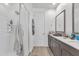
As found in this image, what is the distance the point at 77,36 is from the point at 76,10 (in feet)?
2.46

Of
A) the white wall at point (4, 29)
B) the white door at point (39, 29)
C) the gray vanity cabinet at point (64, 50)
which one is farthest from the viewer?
the white door at point (39, 29)

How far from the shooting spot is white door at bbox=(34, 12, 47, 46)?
6.16m

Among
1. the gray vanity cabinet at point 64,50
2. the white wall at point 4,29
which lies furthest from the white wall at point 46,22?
the white wall at point 4,29

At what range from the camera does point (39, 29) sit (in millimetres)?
6227

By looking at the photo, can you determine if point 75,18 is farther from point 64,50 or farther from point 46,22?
point 46,22

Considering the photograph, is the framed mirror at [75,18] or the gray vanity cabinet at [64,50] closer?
the gray vanity cabinet at [64,50]

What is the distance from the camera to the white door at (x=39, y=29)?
6160mm

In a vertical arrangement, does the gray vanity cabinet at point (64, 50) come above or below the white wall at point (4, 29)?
below

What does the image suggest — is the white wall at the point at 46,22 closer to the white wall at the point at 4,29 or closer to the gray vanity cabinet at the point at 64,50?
the gray vanity cabinet at the point at 64,50

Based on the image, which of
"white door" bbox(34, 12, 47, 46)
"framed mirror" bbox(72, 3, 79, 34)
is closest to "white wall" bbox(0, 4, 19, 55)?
"framed mirror" bbox(72, 3, 79, 34)

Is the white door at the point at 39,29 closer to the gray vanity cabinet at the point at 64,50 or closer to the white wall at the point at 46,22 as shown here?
the white wall at the point at 46,22

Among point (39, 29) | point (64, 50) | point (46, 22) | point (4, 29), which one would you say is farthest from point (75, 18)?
point (39, 29)

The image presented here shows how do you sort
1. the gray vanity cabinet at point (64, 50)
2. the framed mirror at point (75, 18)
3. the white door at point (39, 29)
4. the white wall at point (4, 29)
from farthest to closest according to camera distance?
1. the white door at point (39, 29)
2. the framed mirror at point (75, 18)
3. the gray vanity cabinet at point (64, 50)
4. the white wall at point (4, 29)

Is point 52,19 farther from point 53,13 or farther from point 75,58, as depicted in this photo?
point 75,58
